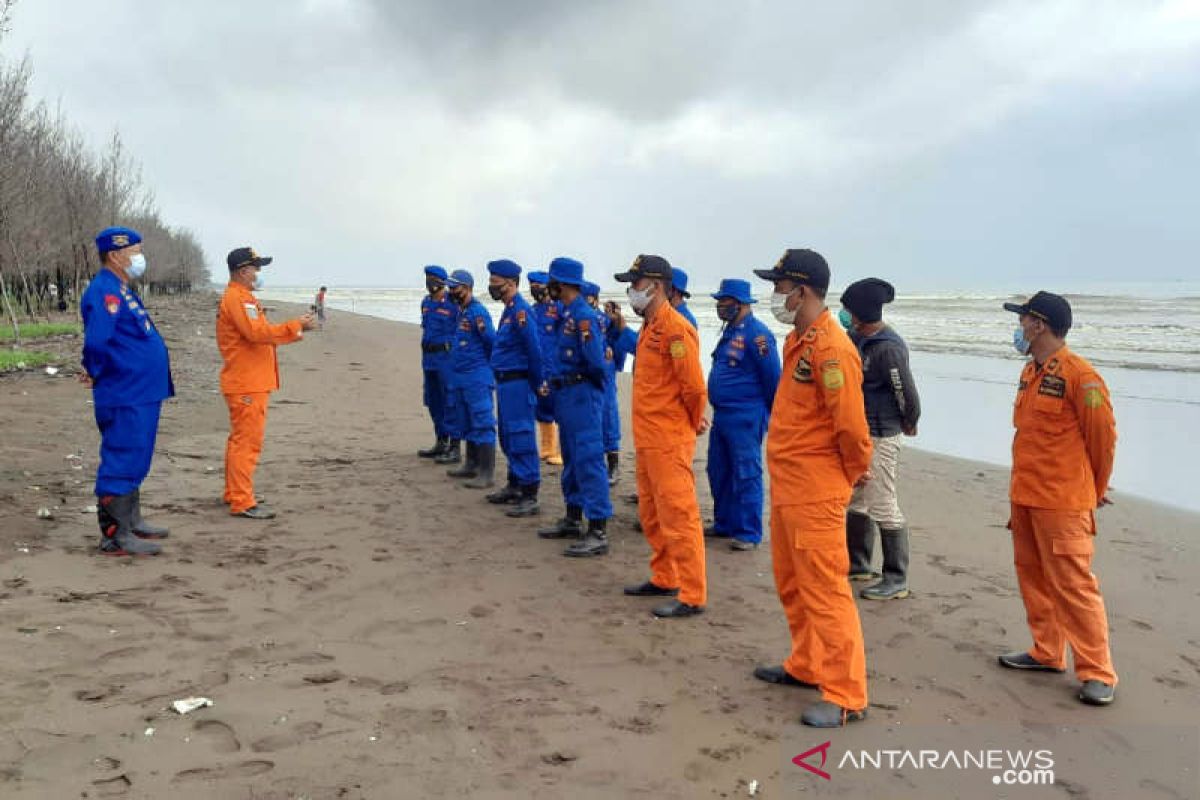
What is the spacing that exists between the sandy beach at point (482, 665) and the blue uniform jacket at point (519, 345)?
127 cm

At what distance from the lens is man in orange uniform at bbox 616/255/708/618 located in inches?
185

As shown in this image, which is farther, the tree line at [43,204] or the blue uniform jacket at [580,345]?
the tree line at [43,204]

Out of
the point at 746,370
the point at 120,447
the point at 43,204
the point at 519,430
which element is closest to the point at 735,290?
the point at 746,370

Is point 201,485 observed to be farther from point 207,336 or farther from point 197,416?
point 207,336

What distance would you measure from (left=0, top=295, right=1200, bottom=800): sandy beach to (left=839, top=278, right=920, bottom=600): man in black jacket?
11.3 inches

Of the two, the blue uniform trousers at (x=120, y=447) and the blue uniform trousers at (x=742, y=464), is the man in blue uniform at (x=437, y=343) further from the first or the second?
the blue uniform trousers at (x=120, y=447)

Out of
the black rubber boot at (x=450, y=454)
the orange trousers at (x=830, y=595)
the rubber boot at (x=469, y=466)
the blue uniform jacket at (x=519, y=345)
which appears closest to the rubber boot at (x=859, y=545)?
the orange trousers at (x=830, y=595)

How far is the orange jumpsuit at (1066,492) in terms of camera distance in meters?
3.80

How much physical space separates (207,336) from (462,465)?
61.1 ft

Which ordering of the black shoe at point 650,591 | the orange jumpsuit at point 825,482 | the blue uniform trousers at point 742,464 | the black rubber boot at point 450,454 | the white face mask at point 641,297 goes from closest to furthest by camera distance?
the orange jumpsuit at point 825,482 → the white face mask at point 641,297 → the black shoe at point 650,591 → the blue uniform trousers at point 742,464 → the black rubber boot at point 450,454

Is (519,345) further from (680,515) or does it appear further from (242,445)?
(680,515)

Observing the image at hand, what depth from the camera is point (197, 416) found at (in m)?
10.8

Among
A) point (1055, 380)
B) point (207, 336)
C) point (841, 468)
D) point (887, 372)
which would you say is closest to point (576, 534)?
point (887, 372)

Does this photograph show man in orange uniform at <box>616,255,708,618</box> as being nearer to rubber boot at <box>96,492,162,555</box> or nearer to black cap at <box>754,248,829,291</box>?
black cap at <box>754,248,829,291</box>
